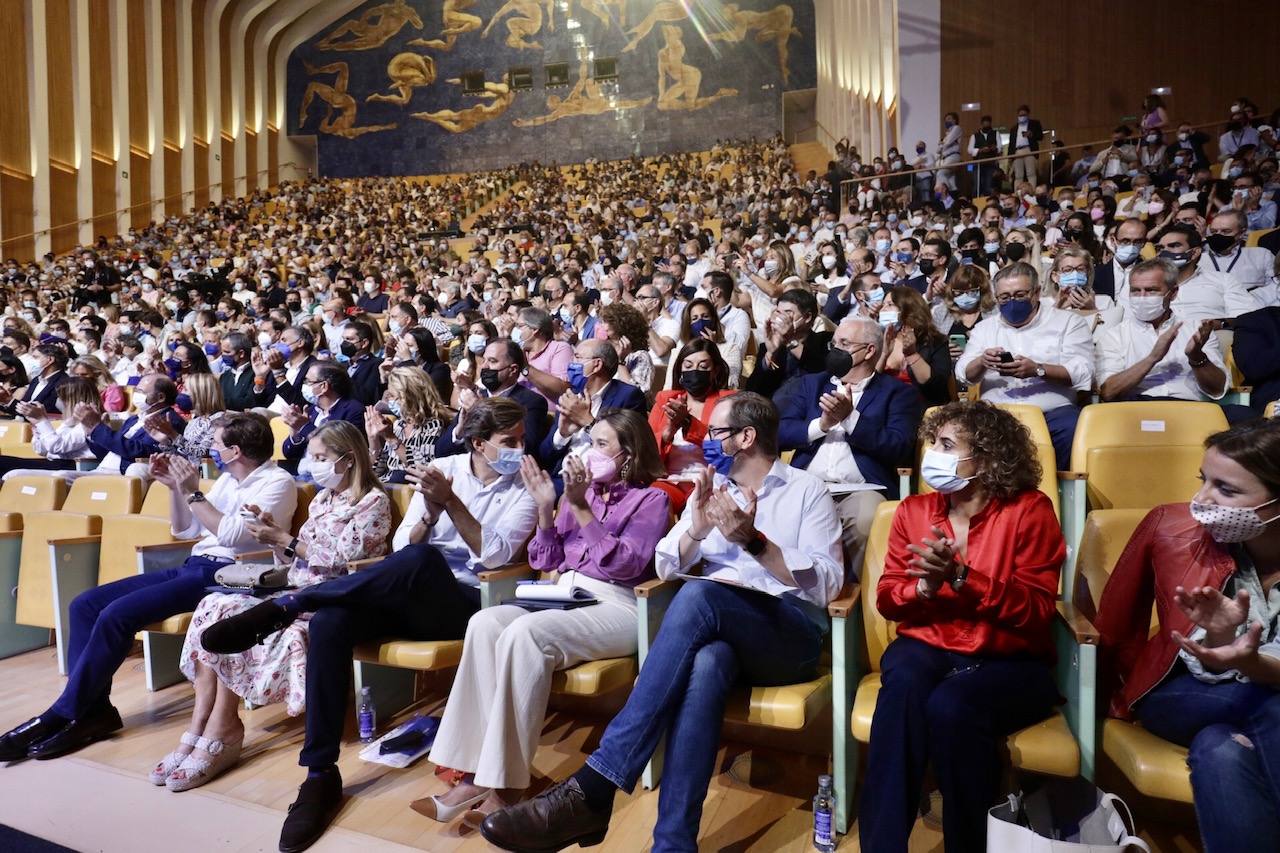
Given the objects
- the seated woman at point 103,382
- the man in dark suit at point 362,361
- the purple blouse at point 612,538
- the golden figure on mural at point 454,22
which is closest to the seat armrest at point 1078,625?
the purple blouse at point 612,538

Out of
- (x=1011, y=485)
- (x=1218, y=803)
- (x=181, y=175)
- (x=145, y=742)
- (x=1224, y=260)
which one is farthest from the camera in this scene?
(x=181, y=175)

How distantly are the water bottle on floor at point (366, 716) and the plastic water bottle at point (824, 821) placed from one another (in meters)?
1.43

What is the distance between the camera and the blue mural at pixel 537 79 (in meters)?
21.7

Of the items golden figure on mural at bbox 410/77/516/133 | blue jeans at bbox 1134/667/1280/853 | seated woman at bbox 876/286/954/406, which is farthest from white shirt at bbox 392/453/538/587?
golden figure on mural at bbox 410/77/516/133

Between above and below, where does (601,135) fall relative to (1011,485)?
above

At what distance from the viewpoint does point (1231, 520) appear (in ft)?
5.61

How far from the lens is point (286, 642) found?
2744 millimetres

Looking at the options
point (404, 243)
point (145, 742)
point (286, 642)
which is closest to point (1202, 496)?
point (286, 642)

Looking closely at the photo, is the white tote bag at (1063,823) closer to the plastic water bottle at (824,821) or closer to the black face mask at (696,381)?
the plastic water bottle at (824,821)

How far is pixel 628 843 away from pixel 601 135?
2232 centimetres

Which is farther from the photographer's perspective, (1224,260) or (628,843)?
(1224,260)

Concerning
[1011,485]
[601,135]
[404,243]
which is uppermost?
[601,135]

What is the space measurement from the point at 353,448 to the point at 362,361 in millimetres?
2331

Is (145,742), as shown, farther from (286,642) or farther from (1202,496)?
(1202,496)
